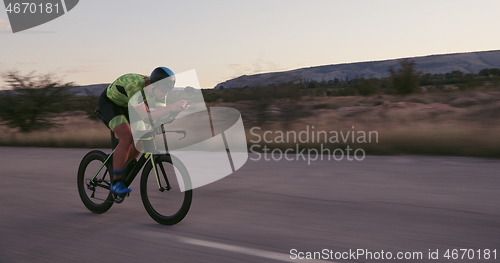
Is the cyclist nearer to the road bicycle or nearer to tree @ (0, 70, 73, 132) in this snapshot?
the road bicycle

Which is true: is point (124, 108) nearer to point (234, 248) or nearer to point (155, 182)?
point (155, 182)

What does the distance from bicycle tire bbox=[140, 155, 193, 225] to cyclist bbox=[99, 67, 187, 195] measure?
0.27 meters

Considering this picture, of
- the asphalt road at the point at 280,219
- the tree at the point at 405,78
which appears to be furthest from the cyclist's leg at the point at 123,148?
the tree at the point at 405,78

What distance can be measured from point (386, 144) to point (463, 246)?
6912 millimetres

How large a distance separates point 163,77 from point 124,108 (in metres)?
0.92

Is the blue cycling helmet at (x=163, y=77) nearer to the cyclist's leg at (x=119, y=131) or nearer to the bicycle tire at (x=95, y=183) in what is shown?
the cyclist's leg at (x=119, y=131)

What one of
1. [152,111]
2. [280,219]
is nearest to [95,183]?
[152,111]

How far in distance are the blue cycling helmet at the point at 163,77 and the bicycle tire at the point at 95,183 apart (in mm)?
1392

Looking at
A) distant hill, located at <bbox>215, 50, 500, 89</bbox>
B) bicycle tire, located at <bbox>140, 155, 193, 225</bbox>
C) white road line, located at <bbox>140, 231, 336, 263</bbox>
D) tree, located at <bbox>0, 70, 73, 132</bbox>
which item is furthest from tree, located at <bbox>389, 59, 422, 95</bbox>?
distant hill, located at <bbox>215, 50, 500, 89</bbox>

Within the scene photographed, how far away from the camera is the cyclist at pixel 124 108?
14.9 feet

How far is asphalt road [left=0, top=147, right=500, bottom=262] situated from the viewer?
4.09 meters

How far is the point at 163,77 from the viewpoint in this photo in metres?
4.50

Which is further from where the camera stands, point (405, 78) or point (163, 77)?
point (405, 78)

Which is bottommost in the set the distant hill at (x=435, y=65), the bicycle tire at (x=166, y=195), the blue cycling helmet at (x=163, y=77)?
the distant hill at (x=435, y=65)
